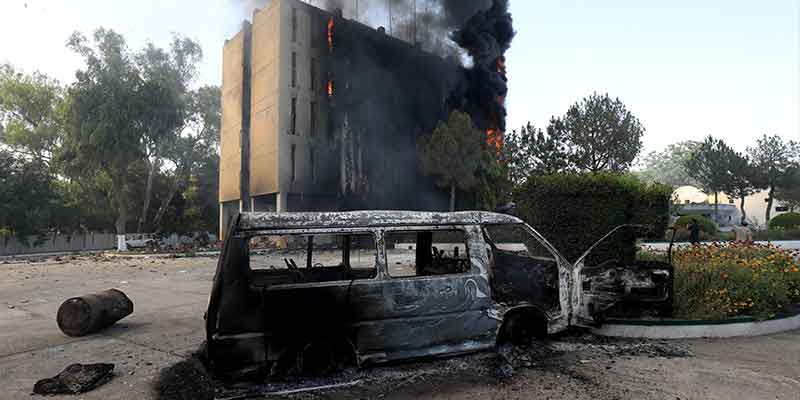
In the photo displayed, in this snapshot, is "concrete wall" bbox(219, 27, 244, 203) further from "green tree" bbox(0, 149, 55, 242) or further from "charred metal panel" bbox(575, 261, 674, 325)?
"charred metal panel" bbox(575, 261, 674, 325)

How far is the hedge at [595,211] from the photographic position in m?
8.73

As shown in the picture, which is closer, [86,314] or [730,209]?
[86,314]

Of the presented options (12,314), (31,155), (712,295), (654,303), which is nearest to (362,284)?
(654,303)

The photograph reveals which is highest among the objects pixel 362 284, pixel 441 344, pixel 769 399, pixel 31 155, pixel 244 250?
pixel 31 155

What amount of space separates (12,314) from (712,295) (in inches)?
465

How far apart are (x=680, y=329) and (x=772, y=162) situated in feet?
161

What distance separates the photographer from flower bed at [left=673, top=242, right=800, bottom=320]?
6469 mm

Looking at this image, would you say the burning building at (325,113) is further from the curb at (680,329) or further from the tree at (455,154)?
the curb at (680,329)

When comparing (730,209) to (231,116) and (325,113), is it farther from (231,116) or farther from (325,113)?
(231,116)

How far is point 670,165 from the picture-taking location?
132 meters

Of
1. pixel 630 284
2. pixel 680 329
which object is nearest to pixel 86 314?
pixel 630 284

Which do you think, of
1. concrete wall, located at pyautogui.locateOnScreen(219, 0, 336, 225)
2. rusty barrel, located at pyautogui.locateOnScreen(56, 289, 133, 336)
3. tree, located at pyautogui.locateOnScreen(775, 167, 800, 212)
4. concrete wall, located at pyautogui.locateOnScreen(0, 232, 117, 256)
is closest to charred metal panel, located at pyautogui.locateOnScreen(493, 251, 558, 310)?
rusty barrel, located at pyautogui.locateOnScreen(56, 289, 133, 336)

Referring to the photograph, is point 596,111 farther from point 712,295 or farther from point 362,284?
point 362,284

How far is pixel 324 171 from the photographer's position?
3114cm
